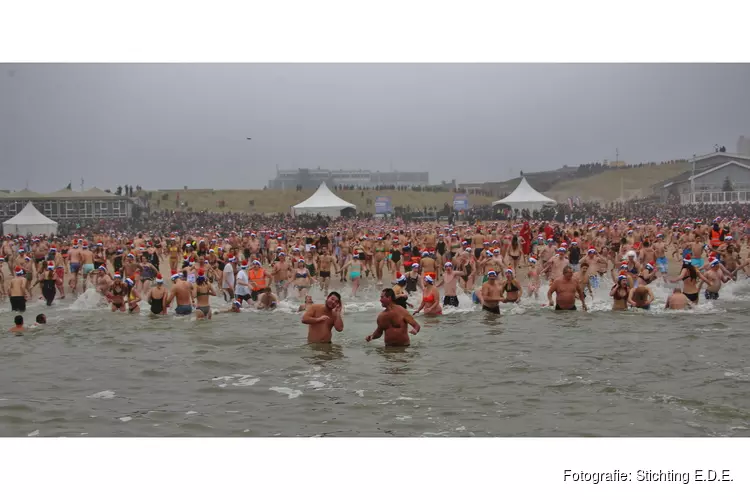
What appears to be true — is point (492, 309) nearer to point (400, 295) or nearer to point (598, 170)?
point (400, 295)

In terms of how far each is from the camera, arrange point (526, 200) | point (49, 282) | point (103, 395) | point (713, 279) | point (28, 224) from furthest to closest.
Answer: point (526, 200)
point (28, 224)
point (49, 282)
point (713, 279)
point (103, 395)

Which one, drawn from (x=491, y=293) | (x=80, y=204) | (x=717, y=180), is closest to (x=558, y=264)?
(x=491, y=293)

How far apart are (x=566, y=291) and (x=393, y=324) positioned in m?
4.49

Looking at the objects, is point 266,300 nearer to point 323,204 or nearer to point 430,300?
point 430,300

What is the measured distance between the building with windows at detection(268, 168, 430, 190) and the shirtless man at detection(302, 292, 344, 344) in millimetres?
38715

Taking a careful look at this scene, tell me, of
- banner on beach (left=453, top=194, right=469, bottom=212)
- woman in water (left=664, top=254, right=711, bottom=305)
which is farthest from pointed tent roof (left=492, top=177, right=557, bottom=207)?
woman in water (left=664, top=254, right=711, bottom=305)

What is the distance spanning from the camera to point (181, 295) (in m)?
14.6

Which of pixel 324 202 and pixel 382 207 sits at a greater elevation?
pixel 382 207

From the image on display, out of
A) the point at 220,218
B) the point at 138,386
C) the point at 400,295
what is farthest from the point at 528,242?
the point at 220,218

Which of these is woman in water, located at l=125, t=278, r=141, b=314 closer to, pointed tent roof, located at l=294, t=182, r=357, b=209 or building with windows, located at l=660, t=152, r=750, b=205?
pointed tent roof, located at l=294, t=182, r=357, b=209

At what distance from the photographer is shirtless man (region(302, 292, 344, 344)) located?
10711 millimetres

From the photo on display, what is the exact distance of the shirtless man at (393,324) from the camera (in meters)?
11.1

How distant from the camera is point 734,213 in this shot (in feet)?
123

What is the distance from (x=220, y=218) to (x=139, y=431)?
3785cm
